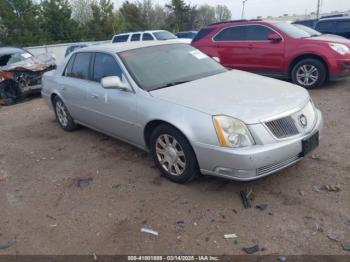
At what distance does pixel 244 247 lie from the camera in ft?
9.02

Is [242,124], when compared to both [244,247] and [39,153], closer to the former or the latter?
[244,247]

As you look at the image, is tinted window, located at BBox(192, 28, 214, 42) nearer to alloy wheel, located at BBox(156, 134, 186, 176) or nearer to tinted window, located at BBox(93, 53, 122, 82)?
tinted window, located at BBox(93, 53, 122, 82)

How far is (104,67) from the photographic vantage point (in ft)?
15.1

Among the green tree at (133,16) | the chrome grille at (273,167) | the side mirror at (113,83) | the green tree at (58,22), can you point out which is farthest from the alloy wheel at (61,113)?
the green tree at (133,16)

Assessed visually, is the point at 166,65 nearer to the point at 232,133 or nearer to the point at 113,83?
the point at 113,83

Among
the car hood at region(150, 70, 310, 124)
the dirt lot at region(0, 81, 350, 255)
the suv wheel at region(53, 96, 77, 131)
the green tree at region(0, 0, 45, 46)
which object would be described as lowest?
the dirt lot at region(0, 81, 350, 255)

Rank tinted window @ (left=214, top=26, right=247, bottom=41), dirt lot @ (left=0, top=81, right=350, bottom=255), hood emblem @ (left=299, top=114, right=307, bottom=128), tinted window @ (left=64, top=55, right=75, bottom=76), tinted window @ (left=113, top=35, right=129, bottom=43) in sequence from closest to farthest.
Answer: dirt lot @ (left=0, top=81, right=350, bottom=255) < hood emblem @ (left=299, top=114, right=307, bottom=128) < tinted window @ (left=64, top=55, right=75, bottom=76) < tinted window @ (left=214, top=26, right=247, bottom=41) < tinted window @ (left=113, top=35, right=129, bottom=43)

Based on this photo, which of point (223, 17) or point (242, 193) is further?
point (223, 17)

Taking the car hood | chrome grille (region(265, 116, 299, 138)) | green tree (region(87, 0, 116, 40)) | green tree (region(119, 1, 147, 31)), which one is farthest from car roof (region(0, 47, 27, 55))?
green tree (region(119, 1, 147, 31))

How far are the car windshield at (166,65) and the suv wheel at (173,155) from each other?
629 millimetres

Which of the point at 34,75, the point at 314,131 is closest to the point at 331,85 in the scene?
the point at 314,131

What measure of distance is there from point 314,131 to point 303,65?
4.46 m

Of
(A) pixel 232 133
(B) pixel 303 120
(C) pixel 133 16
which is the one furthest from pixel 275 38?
(C) pixel 133 16

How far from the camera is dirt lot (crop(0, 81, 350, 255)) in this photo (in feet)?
9.34
